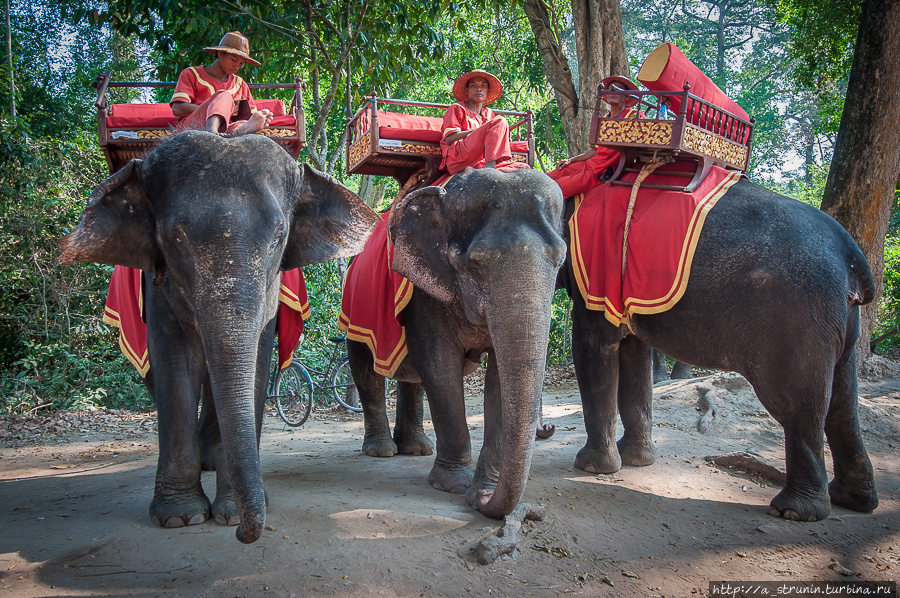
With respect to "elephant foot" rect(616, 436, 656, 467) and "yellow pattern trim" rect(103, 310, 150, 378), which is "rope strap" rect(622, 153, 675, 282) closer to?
"elephant foot" rect(616, 436, 656, 467)

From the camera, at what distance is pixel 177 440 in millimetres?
3748

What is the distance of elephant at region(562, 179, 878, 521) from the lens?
4.03 m

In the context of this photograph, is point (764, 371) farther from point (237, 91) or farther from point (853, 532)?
point (237, 91)

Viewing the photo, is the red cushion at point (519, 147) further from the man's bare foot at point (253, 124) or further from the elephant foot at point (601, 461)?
the elephant foot at point (601, 461)

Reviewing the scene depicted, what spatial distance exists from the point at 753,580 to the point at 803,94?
33.1 meters

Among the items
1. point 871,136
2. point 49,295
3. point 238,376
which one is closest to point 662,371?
point 871,136

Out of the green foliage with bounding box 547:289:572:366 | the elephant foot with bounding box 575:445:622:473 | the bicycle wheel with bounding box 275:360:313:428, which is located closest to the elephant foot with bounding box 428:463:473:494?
the elephant foot with bounding box 575:445:622:473

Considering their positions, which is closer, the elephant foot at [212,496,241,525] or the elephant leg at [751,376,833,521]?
the elephant foot at [212,496,241,525]

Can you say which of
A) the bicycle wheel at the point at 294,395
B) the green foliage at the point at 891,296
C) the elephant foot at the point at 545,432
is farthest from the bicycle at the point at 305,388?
the green foliage at the point at 891,296

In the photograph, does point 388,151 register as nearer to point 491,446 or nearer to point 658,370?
point 491,446

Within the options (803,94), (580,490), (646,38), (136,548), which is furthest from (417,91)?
(646,38)

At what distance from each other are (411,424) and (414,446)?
191 millimetres

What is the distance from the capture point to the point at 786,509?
4.18 metres

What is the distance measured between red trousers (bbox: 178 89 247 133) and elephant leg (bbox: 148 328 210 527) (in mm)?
1255
